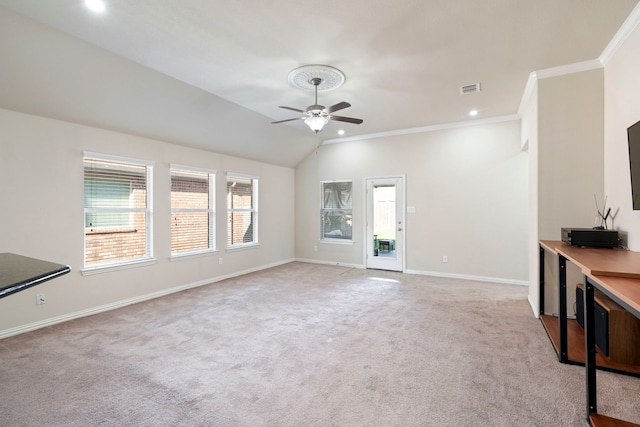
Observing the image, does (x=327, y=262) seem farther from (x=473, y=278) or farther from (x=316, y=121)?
(x=316, y=121)

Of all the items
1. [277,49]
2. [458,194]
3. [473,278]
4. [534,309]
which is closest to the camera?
[277,49]

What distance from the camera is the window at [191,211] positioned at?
5.03 m

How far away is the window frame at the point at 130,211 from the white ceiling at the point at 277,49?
432 millimetres

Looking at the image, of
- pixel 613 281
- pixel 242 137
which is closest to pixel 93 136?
pixel 242 137

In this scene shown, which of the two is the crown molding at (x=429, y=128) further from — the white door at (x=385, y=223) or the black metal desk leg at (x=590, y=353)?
the black metal desk leg at (x=590, y=353)

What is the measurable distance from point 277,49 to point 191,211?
3.30 m

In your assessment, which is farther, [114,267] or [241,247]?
[241,247]

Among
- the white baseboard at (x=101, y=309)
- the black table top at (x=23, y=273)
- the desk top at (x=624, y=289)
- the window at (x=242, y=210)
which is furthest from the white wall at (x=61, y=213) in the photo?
the desk top at (x=624, y=289)

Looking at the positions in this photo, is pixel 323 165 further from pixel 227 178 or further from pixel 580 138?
pixel 580 138

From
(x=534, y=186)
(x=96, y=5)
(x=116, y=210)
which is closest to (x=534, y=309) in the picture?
(x=534, y=186)

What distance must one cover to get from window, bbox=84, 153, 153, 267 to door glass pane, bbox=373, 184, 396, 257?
4316 mm

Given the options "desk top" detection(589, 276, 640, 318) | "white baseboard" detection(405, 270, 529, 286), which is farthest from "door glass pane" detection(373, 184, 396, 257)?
"desk top" detection(589, 276, 640, 318)

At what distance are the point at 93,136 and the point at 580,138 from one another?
5.91 metres

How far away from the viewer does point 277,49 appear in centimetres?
305
